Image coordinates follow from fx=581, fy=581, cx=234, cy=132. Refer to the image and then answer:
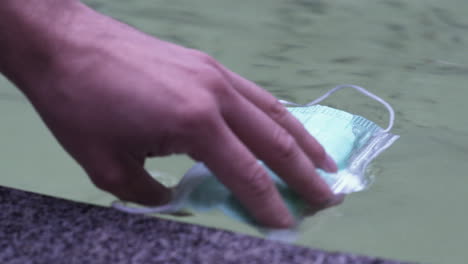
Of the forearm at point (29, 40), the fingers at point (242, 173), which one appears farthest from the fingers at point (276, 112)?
the forearm at point (29, 40)

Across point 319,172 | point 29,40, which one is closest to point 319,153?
point 319,172

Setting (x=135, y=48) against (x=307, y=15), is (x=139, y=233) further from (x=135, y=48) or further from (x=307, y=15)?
(x=307, y=15)

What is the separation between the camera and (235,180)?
685 millimetres

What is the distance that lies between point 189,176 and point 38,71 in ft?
0.77

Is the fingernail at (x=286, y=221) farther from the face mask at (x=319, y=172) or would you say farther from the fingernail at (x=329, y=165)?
the fingernail at (x=329, y=165)

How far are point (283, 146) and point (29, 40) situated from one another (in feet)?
1.10

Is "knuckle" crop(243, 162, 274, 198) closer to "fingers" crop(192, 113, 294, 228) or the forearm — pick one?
"fingers" crop(192, 113, 294, 228)

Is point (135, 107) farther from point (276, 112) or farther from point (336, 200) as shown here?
point (336, 200)

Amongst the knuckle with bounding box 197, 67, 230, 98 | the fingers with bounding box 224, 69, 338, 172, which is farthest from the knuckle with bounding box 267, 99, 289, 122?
the knuckle with bounding box 197, 67, 230, 98

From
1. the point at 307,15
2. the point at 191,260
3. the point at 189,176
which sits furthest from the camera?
the point at 307,15

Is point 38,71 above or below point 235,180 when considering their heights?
above

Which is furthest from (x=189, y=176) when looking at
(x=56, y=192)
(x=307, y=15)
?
(x=307, y=15)

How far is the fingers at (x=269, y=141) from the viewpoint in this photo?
71cm

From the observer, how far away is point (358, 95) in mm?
1249
